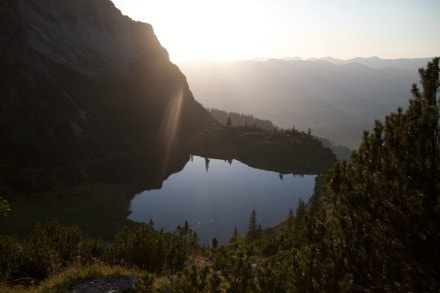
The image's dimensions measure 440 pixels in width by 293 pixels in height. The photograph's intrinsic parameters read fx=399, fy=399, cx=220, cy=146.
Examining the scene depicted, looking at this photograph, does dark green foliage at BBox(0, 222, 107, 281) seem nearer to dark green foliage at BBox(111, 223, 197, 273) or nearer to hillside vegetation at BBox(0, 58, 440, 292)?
dark green foliage at BBox(111, 223, 197, 273)

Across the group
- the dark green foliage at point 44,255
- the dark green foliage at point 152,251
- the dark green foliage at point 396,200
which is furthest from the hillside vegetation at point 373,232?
the dark green foliage at point 44,255

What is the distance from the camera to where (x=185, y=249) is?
21641 millimetres

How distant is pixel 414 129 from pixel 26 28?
207m

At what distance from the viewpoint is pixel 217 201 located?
15512 cm

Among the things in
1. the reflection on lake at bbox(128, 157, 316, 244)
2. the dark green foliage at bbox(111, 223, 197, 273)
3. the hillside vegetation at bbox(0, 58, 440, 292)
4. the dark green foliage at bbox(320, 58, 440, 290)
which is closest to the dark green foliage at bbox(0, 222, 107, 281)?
the dark green foliage at bbox(111, 223, 197, 273)

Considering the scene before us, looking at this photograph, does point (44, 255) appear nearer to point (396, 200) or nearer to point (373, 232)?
point (373, 232)

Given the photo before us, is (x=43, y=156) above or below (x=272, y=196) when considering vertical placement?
above

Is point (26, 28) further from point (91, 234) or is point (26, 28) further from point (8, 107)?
point (91, 234)

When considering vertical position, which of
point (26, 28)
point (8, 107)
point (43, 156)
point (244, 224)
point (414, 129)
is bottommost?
point (244, 224)

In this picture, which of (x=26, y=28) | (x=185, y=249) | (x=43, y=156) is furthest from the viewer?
(x=26, y=28)

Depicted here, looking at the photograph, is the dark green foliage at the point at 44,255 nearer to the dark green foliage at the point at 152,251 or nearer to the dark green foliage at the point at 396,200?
the dark green foliage at the point at 152,251

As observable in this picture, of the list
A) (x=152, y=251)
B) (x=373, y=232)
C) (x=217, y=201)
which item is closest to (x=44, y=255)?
(x=152, y=251)

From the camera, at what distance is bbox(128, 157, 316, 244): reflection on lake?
129m

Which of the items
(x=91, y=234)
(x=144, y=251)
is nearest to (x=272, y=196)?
(x=91, y=234)
